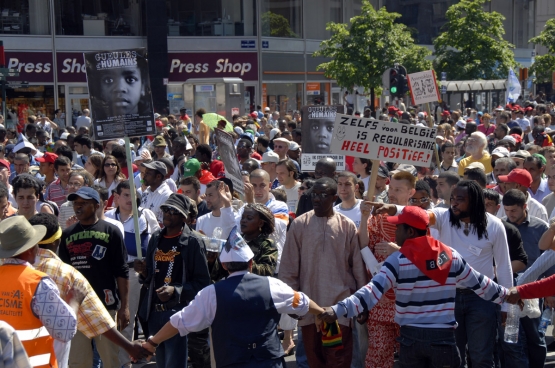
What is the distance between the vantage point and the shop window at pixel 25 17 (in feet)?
110

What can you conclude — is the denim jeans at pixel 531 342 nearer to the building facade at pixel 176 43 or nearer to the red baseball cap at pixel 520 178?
the red baseball cap at pixel 520 178

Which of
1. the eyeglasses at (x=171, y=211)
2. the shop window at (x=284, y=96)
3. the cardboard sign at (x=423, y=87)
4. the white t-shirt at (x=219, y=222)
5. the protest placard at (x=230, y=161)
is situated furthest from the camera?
the shop window at (x=284, y=96)

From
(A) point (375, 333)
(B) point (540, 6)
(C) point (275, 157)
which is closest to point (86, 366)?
(A) point (375, 333)

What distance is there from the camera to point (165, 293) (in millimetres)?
6148

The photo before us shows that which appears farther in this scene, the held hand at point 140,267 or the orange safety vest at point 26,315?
the held hand at point 140,267

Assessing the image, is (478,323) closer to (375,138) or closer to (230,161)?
(375,138)

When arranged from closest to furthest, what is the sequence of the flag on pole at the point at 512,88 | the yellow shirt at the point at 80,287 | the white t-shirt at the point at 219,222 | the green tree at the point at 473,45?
1. the yellow shirt at the point at 80,287
2. the white t-shirt at the point at 219,222
3. the flag on pole at the point at 512,88
4. the green tree at the point at 473,45

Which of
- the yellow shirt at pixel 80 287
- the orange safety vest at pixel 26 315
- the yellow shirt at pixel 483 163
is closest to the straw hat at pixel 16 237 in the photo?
the orange safety vest at pixel 26 315

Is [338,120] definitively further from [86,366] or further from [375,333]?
[86,366]

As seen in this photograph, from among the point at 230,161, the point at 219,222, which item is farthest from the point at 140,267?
the point at 230,161

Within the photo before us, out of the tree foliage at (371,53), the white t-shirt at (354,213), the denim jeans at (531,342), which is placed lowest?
the denim jeans at (531,342)

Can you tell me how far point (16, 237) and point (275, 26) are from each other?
35255 millimetres

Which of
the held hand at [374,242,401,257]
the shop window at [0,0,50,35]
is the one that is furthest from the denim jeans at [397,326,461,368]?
the shop window at [0,0,50,35]

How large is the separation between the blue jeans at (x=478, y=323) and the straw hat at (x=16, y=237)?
10.4ft
